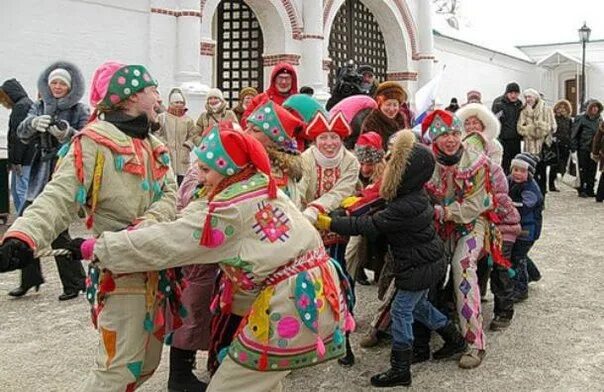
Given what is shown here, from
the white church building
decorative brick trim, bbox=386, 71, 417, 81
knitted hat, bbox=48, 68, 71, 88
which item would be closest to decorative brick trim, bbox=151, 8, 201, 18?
the white church building

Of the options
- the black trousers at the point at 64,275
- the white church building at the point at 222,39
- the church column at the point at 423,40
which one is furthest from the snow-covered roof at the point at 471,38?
the black trousers at the point at 64,275

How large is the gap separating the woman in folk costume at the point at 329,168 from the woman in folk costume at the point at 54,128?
1.73m

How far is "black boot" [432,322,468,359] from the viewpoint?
415cm

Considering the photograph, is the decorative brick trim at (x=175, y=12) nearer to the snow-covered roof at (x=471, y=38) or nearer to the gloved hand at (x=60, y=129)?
the gloved hand at (x=60, y=129)

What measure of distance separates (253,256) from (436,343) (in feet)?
7.97

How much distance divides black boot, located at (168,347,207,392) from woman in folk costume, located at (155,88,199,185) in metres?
4.98

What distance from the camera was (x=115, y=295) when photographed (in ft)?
8.86

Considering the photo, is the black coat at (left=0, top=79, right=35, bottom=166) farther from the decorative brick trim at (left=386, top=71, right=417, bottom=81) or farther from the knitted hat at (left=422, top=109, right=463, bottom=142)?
the decorative brick trim at (left=386, top=71, right=417, bottom=81)

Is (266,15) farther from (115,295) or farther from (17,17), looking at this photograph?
(115,295)

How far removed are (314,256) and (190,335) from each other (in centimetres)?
114

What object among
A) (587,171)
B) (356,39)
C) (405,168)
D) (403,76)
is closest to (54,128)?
(405,168)

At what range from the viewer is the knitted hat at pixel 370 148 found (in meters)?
4.74

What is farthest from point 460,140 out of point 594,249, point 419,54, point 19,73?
point 419,54

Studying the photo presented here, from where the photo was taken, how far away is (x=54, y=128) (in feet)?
15.7
